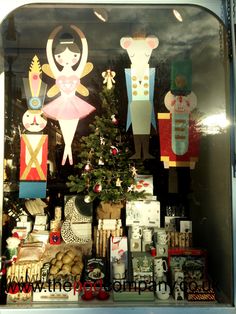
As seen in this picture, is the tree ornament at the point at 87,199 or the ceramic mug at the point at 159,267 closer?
the ceramic mug at the point at 159,267

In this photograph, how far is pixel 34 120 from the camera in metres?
3.09

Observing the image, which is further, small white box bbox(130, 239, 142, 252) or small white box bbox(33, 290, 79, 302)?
small white box bbox(130, 239, 142, 252)

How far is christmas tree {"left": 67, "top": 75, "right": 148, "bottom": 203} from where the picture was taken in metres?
3.21

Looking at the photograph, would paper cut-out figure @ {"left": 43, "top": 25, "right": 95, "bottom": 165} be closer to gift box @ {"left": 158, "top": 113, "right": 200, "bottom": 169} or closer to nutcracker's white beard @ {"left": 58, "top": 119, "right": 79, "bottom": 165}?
nutcracker's white beard @ {"left": 58, "top": 119, "right": 79, "bottom": 165}

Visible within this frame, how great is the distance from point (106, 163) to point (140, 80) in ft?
2.56

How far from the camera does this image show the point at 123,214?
3.31 meters

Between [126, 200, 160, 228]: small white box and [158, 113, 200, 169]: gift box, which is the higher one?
[158, 113, 200, 169]: gift box

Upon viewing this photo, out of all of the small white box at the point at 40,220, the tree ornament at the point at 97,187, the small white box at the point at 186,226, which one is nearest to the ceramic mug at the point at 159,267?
the small white box at the point at 186,226

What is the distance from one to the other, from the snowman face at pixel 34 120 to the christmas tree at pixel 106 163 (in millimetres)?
368

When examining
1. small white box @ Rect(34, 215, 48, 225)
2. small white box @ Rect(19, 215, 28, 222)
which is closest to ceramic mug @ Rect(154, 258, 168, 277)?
small white box @ Rect(34, 215, 48, 225)

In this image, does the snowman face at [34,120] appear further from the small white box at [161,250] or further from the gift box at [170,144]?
the small white box at [161,250]

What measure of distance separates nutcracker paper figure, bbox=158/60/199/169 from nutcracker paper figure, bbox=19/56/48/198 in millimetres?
992

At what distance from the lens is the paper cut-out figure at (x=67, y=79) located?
9.96ft

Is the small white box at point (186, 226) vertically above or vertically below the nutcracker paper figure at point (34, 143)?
below
